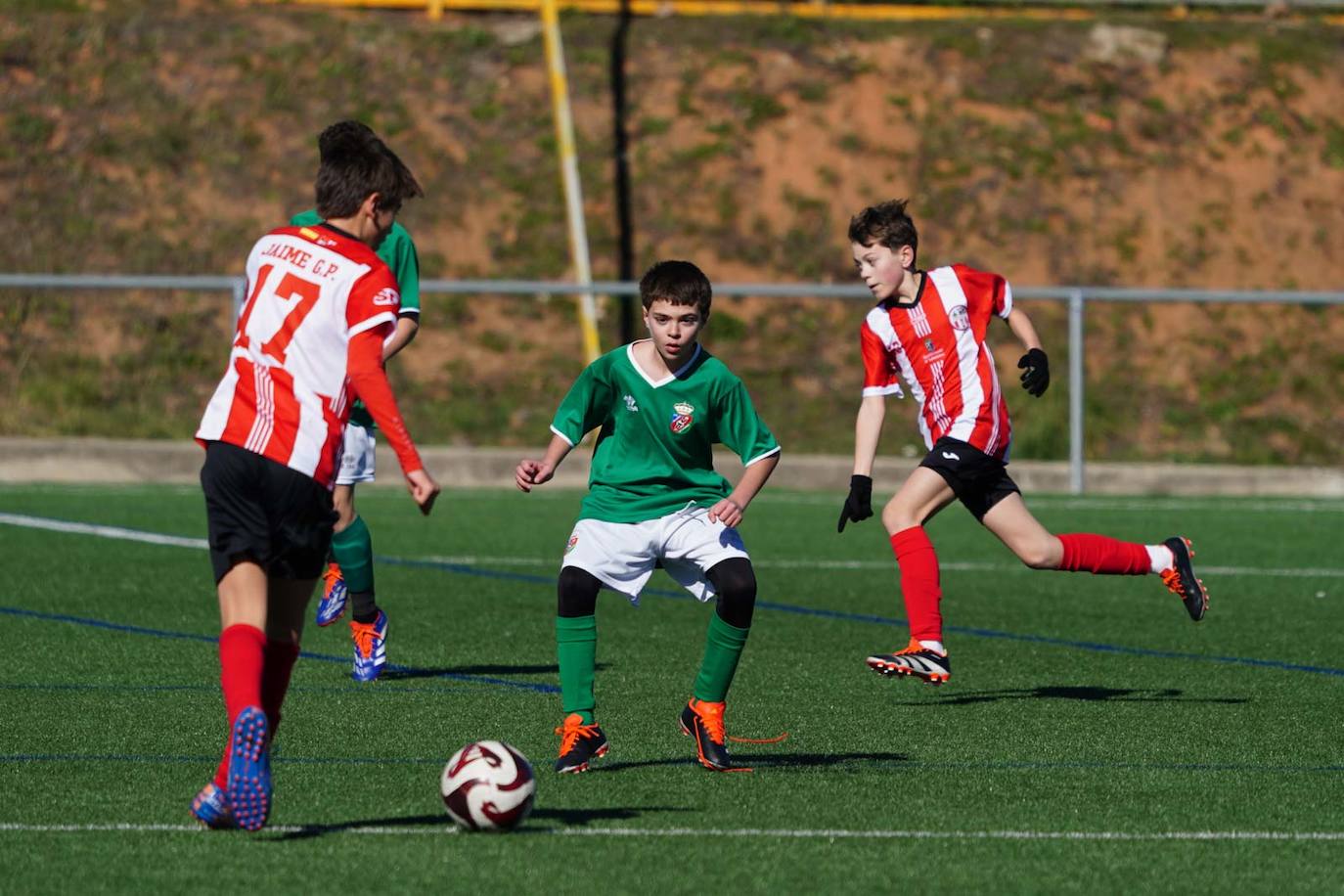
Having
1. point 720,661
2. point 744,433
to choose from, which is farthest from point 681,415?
point 720,661

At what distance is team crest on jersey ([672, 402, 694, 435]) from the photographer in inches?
247

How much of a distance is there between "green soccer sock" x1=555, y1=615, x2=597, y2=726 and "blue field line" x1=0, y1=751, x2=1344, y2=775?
1.22 ft

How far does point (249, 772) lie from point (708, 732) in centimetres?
171

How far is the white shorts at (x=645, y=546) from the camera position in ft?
20.4

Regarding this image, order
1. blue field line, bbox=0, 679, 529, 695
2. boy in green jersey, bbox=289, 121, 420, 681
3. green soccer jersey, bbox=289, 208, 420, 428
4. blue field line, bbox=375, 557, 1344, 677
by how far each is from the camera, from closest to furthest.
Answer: blue field line, bbox=0, 679, 529, 695 < boy in green jersey, bbox=289, 121, 420, 681 < green soccer jersey, bbox=289, 208, 420, 428 < blue field line, bbox=375, 557, 1344, 677

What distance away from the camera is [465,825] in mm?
5145

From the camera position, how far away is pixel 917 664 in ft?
23.9

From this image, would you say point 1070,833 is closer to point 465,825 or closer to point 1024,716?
point 465,825

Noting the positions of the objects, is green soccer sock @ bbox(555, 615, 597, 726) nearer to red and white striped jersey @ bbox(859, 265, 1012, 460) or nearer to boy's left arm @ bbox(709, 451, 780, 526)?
boy's left arm @ bbox(709, 451, 780, 526)

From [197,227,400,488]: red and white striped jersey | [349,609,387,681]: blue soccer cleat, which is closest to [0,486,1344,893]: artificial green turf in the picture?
[349,609,387,681]: blue soccer cleat

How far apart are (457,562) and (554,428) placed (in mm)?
5737

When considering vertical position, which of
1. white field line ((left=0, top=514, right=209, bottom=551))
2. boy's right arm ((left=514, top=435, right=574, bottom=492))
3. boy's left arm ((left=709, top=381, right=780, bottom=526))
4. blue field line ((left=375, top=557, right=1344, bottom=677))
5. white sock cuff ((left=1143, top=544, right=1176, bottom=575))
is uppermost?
boy's left arm ((left=709, top=381, right=780, bottom=526))

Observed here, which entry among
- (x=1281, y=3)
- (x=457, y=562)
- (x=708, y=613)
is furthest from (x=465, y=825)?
(x=1281, y=3)

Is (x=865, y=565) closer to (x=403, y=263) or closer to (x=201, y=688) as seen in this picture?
(x=403, y=263)
